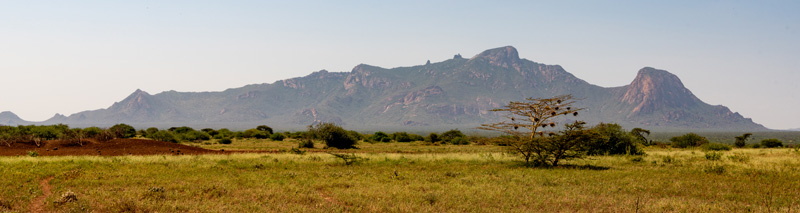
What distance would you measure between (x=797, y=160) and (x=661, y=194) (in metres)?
17.8

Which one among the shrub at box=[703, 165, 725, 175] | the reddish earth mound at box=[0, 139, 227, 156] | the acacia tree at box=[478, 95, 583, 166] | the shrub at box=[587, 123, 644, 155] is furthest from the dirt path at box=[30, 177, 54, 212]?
the shrub at box=[587, 123, 644, 155]

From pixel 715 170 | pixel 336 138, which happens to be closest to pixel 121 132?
pixel 336 138

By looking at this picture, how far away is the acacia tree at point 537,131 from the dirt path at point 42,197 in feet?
67.3

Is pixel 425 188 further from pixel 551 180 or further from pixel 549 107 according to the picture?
pixel 549 107

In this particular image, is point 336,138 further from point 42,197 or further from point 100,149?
point 42,197

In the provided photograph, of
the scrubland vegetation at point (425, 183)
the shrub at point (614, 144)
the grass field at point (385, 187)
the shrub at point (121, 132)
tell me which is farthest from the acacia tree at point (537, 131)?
the shrub at point (121, 132)

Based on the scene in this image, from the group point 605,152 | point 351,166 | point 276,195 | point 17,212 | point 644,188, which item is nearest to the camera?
point 17,212

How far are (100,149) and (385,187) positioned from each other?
27.1 meters

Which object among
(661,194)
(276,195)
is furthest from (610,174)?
(276,195)

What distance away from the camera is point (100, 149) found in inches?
1344

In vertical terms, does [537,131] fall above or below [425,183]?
above

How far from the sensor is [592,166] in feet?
87.8

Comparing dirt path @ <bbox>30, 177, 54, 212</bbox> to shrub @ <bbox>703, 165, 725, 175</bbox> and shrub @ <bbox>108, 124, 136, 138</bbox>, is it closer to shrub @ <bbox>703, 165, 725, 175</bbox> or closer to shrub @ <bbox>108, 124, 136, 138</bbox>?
shrub @ <bbox>703, 165, 725, 175</bbox>

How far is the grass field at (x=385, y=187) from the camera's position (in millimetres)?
13938
